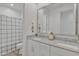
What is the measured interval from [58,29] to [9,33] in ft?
5.93

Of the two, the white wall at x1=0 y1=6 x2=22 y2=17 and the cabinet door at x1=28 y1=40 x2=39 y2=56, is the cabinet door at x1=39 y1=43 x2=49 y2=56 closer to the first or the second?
the cabinet door at x1=28 y1=40 x2=39 y2=56

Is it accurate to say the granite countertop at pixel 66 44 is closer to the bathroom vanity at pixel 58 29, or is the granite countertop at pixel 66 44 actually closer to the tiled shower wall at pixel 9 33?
the bathroom vanity at pixel 58 29

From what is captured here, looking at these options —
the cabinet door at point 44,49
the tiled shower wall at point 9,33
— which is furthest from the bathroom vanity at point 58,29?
the tiled shower wall at point 9,33

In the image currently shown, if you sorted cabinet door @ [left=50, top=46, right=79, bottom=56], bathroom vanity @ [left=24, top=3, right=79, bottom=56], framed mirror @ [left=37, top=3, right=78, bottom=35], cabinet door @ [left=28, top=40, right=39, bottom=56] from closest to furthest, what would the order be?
cabinet door @ [left=50, top=46, right=79, bottom=56]
bathroom vanity @ [left=24, top=3, right=79, bottom=56]
framed mirror @ [left=37, top=3, right=78, bottom=35]
cabinet door @ [left=28, top=40, right=39, bottom=56]

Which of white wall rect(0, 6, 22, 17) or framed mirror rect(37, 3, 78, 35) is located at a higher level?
white wall rect(0, 6, 22, 17)

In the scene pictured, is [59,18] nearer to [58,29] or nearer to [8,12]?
[58,29]

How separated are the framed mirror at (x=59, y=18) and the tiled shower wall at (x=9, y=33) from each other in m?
1.08

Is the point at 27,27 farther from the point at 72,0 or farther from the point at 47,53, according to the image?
the point at 72,0

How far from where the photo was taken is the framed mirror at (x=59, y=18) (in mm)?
1577

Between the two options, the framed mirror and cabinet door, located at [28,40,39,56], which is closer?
the framed mirror

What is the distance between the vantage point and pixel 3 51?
2609 mm

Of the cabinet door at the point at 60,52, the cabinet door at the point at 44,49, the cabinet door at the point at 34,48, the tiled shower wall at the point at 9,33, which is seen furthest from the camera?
the tiled shower wall at the point at 9,33

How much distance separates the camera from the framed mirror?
5.17 ft

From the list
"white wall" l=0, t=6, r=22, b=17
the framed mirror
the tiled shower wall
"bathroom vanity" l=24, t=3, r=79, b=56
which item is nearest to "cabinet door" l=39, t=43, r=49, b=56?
"bathroom vanity" l=24, t=3, r=79, b=56
